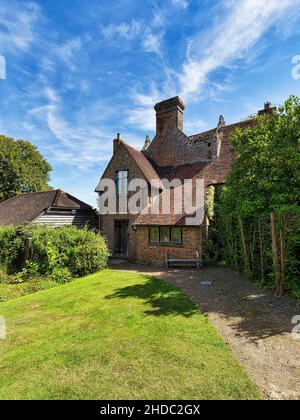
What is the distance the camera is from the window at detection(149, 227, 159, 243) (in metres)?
15.8

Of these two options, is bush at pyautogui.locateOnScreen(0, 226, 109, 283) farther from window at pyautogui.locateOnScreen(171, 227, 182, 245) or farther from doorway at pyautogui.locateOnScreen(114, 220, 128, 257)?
doorway at pyautogui.locateOnScreen(114, 220, 128, 257)

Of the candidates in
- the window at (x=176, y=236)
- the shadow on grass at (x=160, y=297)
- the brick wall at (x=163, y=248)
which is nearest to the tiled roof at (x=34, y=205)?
the brick wall at (x=163, y=248)

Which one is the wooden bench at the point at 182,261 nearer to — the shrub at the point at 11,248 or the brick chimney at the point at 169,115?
the shrub at the point at 11,248

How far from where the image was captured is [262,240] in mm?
9883

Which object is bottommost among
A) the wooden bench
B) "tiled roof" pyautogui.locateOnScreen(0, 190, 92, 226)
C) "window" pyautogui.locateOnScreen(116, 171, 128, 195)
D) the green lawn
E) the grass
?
the grass

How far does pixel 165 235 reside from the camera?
1547 centimetres

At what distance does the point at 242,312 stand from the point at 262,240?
3.77 meters

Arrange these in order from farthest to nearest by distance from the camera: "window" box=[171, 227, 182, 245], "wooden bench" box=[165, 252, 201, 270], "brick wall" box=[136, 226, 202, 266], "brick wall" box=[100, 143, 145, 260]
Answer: "brick wall" box=[100, 143, 145, 260]
"window" box=[171, 227, 182, 245]
"brick wall" box=[136, 226, 202, 266]
"wooden bench" box=[165, 252, 201, 270]

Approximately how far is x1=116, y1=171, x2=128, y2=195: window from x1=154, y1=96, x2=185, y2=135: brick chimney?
653 cm

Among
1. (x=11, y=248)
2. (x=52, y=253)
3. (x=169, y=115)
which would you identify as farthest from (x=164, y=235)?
(x=169, y=115)

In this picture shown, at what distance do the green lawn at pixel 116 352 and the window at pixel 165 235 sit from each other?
642 cm

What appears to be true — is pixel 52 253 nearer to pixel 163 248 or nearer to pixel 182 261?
pixel 163 248

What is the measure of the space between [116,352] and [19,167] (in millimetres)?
37584

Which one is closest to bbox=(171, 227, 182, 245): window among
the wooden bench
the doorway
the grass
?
the wooden bench
